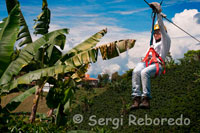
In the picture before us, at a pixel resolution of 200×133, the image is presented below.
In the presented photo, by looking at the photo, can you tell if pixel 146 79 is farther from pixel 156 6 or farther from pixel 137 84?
pixel 156 6

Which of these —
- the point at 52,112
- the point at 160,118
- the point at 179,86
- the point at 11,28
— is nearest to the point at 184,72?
the point at 179,86

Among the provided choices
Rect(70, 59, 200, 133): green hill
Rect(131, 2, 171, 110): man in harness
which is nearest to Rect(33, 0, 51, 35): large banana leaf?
Rect(70, 59, 200, 133): green hill

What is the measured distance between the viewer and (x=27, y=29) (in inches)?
381

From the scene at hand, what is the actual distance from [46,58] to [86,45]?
5.45ft

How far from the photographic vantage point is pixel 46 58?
361 inches

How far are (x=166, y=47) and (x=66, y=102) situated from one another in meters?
3.63

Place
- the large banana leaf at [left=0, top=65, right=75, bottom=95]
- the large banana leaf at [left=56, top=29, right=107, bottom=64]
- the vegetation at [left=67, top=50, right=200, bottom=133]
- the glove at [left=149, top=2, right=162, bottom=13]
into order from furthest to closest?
1. the vegetation at [left=67, top=50, right=200, bottom=133]
2. the large banana leaf at [left=56, top=29, right=107, bottom=64]
3. the large banana leaf at [left=0, top=65, right=75, bottom=95]
4. the glove at [left=149, top=2, right=162, bottom=13]

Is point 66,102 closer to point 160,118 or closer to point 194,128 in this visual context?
point 160,118

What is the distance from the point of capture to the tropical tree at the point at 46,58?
269 inches

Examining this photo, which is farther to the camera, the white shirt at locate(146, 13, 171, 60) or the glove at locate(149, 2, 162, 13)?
the white shirt at locate(146, 13, 171, 60)

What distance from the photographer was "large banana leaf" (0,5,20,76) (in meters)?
6.90

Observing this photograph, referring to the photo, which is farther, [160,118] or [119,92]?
[119,92]

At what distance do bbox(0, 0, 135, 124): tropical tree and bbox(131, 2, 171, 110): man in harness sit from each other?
1485 mm

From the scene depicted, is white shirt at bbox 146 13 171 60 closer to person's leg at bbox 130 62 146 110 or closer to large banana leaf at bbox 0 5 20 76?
person's leg at bbox 130 62 146 110
